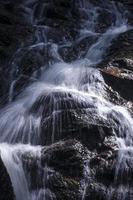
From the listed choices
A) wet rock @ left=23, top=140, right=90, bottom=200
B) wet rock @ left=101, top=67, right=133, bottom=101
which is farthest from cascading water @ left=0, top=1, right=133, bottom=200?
wet rock @ left=101, top=67, right=133, bottom=101

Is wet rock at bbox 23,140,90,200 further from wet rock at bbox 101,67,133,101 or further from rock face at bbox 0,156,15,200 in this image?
wet rock at bbox 101,67,133,101

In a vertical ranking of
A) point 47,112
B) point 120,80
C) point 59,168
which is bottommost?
point 59,168

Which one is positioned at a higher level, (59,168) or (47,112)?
(47,112)

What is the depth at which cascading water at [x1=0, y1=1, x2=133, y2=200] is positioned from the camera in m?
9.05

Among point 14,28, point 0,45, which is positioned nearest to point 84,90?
point 0,45

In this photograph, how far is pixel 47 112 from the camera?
10.3 m

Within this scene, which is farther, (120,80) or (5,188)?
(120,80)

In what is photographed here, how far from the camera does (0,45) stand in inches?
547

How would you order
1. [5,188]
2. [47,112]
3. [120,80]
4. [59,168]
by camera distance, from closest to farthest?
1. [5,188]
2. [59,168]
3. [47,112]
4. [120,80]

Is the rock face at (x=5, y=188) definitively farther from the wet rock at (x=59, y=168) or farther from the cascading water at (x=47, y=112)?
the wet rock at (x=59, y=168)

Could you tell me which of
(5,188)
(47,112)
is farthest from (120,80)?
(5,188)

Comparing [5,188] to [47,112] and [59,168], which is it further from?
[47,112]

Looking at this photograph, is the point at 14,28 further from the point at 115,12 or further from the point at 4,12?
the point at 115,12

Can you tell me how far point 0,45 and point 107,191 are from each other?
671cm
